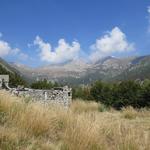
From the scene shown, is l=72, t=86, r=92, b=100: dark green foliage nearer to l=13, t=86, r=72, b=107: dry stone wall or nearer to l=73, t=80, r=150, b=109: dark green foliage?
l=73, t=80, r=150, b=109: dark green foliage

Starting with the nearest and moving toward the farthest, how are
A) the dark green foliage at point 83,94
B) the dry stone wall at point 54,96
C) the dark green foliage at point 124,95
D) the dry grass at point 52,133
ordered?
the dry grass at point 52,133, the dry stone wall at point 54,96, the dark green foliage at point 124,95, the dark green foliage at point 83,94

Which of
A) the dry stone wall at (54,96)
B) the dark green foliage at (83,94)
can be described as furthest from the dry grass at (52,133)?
the dark green foliage at (83,94)

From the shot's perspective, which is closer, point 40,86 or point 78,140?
point 78,140

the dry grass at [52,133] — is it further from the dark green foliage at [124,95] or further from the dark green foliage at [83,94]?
the dark green foliage at [83,94]

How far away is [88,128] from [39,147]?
2.97ft

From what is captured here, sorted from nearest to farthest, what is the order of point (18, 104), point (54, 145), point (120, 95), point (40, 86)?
point (54, 145) < point (18, 104) < point (120, 95) < point (40, 86)

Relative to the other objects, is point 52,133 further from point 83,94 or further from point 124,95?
point 83,94

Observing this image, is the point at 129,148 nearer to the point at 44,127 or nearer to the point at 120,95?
the point at 44,127

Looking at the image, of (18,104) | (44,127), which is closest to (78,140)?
(44,127)

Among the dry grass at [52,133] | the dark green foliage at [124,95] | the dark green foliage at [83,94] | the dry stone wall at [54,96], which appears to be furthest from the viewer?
the dark green foliage at [83,94]

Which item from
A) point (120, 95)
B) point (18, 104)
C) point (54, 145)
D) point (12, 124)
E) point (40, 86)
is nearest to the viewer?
point (54, 145)

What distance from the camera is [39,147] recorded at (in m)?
4.59

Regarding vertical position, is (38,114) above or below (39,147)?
above

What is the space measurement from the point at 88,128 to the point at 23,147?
114cm
